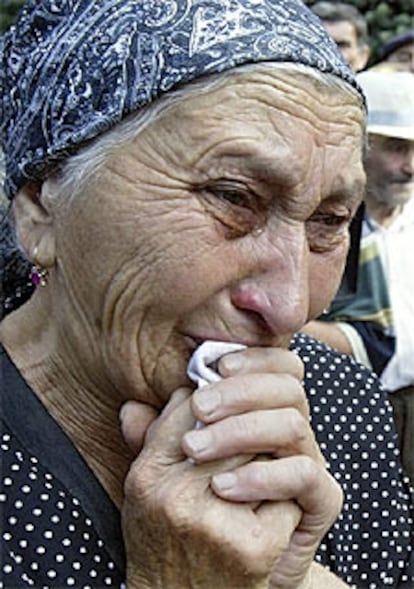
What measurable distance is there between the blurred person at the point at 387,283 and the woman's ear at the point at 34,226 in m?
2.18

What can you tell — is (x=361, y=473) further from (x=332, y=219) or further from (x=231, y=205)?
(x=231, y=205)

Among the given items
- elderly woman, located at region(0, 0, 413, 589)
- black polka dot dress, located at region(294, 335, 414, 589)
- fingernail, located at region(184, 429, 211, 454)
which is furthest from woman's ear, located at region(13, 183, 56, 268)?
black polka dot dress, located at region(294, 335, 414, 589)

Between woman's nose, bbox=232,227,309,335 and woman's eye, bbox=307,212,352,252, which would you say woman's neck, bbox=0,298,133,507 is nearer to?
woman's nose, bbox=232,227,309,335

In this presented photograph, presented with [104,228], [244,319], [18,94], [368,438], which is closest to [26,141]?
[18,94]

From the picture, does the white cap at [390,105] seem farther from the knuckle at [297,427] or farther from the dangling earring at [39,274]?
the knuckle at [297,427]

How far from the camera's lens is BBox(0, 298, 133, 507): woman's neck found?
1.96 metres

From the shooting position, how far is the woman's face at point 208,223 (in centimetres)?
178

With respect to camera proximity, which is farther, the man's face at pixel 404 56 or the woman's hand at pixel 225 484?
the man's face at pixel 404 56

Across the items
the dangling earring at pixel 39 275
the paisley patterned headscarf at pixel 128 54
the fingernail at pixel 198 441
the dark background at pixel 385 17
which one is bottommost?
the dark background at pixel 385 17

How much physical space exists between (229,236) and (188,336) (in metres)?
0.18

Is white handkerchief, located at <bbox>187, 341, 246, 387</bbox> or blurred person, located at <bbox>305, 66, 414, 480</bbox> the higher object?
white handkerchief, located at <bbox>187, 341, 246, 387</bbox>

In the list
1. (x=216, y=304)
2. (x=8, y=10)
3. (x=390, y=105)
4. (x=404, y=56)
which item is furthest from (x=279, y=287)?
(x=8, y=10)

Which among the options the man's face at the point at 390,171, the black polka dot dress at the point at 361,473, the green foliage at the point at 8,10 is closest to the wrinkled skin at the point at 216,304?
the black polka dot dress at the point at 361,473

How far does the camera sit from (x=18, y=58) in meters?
1.98
